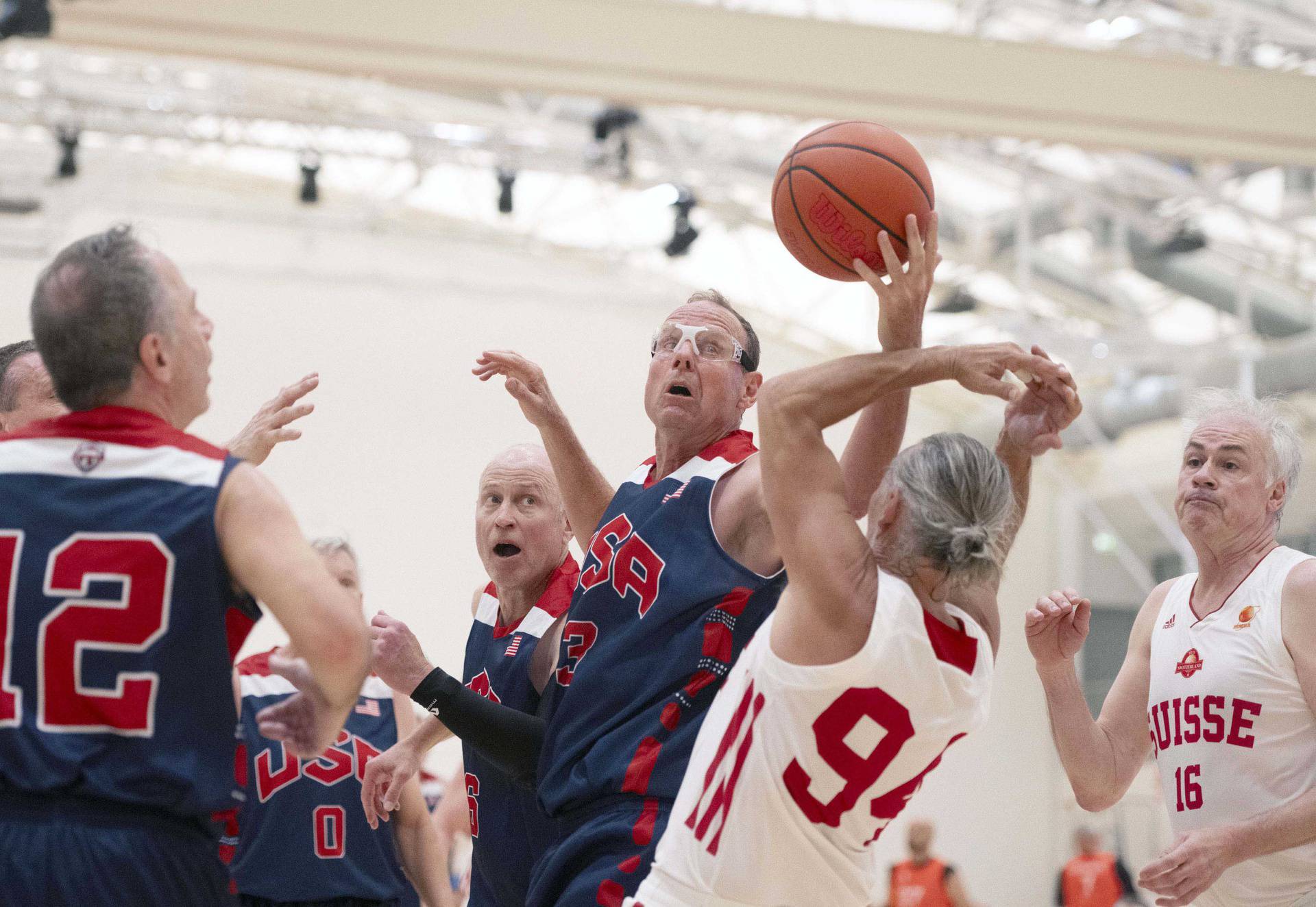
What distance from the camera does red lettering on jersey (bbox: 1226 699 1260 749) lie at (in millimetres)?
3945

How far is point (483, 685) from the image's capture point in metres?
4.31

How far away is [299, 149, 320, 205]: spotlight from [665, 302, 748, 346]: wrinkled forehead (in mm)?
9735

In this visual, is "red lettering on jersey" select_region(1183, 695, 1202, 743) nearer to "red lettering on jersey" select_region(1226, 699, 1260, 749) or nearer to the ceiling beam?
"red lettering on jersey" select_region(1226, 699, 1260, 749)

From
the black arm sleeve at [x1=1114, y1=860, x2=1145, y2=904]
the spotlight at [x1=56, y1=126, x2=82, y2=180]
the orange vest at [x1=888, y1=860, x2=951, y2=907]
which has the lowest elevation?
the black arm sleeve at [x1=1114, y1=860, x2=1145, y2=904]

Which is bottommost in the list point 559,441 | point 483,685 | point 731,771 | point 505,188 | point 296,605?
point 483,685

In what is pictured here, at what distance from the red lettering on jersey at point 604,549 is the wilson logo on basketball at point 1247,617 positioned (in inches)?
69.7

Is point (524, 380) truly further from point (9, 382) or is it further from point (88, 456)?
point (88, 456)

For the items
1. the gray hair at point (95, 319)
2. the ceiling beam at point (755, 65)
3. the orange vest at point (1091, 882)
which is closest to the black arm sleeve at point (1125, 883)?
the orange vest at point (1091, 882)

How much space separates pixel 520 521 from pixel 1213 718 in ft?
6.76

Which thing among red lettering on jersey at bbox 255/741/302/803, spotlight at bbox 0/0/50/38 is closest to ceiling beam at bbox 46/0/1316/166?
spotlight at bbox 0/0/50/38

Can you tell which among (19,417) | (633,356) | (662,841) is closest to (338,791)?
(19,417)

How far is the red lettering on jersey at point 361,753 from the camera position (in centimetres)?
509

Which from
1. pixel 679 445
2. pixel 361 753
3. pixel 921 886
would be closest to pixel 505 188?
pixel 921 886

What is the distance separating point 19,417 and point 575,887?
79.4 inches
